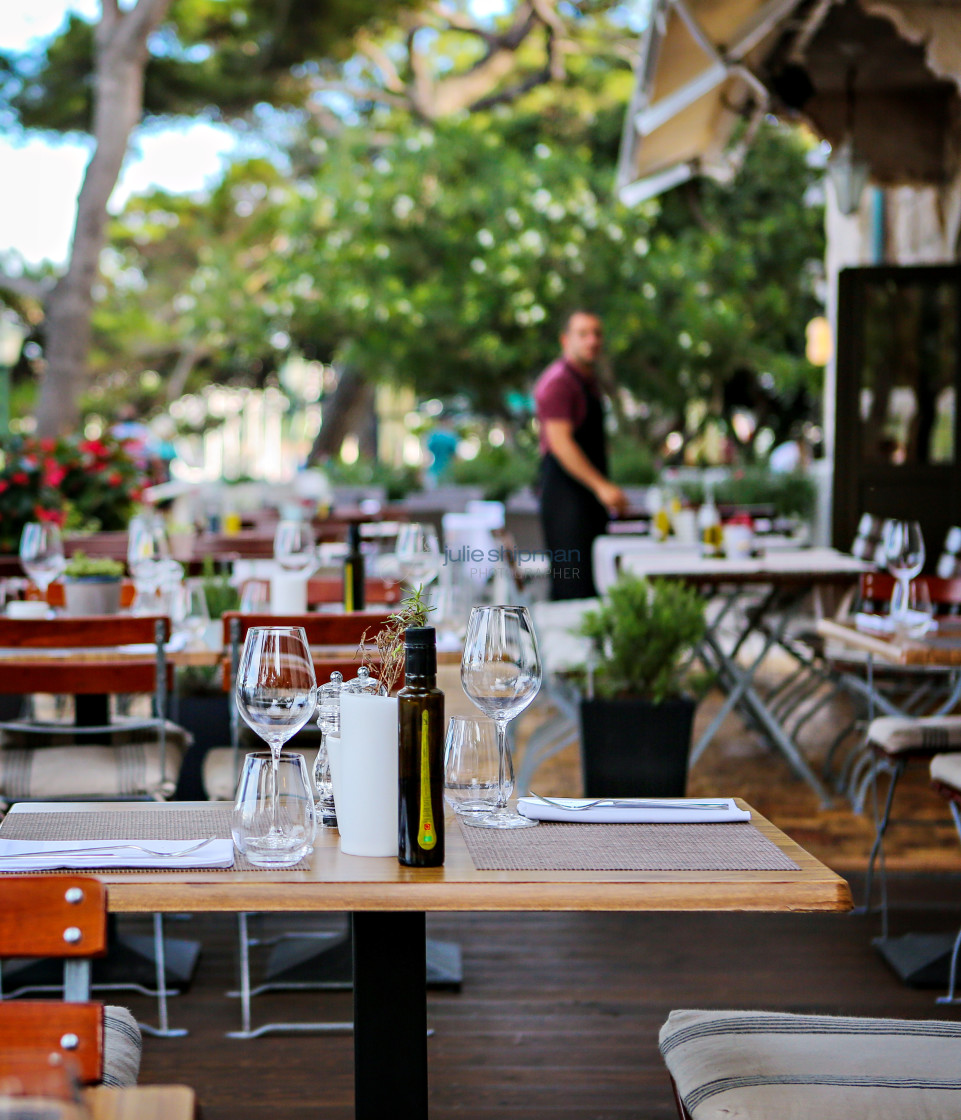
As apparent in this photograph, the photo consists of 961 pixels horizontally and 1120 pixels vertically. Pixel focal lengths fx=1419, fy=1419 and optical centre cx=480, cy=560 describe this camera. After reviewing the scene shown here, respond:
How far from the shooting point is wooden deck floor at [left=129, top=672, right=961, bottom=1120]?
2.65m

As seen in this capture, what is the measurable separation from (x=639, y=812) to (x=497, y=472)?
11.4 metres

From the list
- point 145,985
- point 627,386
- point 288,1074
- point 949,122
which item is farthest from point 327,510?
point 627,386

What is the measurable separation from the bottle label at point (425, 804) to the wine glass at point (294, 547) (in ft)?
6.94

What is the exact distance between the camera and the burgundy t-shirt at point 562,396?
20.0 feet

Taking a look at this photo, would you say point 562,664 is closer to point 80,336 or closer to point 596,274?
point 80,336

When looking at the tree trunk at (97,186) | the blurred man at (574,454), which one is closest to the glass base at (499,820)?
the blurred man at (574,454)

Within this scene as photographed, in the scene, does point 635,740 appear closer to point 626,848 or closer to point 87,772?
point 87,772

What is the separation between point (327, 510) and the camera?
7402mm

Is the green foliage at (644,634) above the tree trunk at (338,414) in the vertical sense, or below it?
below

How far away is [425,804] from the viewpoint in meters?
1.51

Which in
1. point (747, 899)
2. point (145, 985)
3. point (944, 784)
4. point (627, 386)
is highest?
point (627, 386)

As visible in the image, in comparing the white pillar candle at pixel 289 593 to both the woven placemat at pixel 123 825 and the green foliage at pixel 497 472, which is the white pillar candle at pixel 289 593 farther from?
the green foliage at pixel 497 472

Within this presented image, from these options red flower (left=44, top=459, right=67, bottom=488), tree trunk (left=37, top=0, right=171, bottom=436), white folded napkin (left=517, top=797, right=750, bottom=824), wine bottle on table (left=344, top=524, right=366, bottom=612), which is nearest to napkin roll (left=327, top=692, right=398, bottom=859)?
white folded napkin (left=517, top=797, right=750, bottom=824)

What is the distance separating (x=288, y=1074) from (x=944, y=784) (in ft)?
4.95
